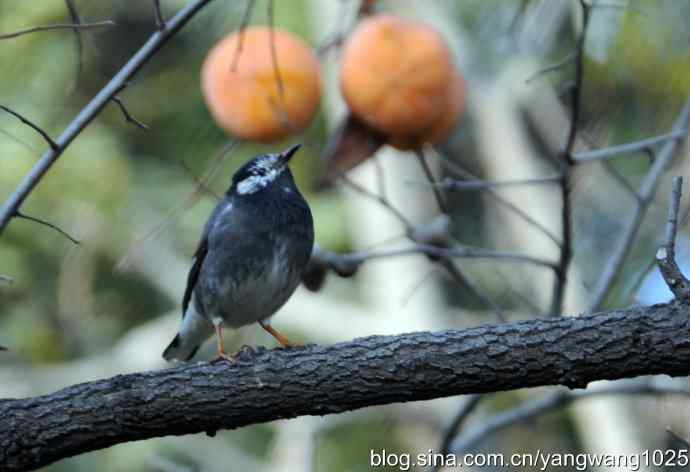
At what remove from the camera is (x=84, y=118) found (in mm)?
3584

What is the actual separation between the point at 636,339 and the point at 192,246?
6.30 m

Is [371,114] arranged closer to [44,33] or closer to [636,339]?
[636,339]

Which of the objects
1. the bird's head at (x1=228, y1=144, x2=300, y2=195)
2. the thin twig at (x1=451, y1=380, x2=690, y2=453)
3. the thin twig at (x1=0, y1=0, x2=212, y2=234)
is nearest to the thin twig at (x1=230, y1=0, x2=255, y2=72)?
the thin twig at (x1=0, y1=0, x2=212, y2=234)

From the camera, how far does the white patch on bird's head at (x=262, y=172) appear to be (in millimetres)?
5066

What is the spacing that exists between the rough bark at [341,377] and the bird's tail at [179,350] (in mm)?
1862

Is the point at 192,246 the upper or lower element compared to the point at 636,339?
upper

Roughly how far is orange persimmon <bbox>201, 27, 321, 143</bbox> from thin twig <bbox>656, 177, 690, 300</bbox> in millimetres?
1674

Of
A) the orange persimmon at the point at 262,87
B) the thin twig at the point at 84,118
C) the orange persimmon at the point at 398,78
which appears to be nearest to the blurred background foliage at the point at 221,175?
the orange persimmon at the point at 398,78

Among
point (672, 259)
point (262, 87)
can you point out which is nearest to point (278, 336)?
point (262, 87)

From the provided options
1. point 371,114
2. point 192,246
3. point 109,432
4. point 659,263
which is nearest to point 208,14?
point 371,114

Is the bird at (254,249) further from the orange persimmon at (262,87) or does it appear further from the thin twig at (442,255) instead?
the orange persimmon at (262,87)

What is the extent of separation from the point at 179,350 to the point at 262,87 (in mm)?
1755

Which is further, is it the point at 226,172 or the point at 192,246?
the point at 192,246

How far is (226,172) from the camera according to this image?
855 centimetres
